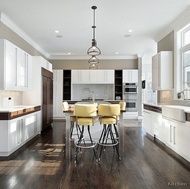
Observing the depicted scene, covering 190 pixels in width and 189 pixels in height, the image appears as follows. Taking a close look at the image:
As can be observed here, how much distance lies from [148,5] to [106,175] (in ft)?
11.5

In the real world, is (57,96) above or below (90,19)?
below

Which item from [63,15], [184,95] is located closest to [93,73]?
[63,15]

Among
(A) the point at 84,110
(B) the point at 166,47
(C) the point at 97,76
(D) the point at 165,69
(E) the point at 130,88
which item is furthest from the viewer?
(C) the point at 97,76

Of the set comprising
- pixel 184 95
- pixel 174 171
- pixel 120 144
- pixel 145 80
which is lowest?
pixel 174 171

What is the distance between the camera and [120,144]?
3.58 meters

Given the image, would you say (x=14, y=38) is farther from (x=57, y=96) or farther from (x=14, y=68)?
→ (x=57, y=96)

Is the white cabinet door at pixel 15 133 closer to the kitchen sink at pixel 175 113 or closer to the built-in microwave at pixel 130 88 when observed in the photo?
the kitchen sink at pixel 175 113

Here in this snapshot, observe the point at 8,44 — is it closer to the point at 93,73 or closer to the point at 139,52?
the point at 93,73

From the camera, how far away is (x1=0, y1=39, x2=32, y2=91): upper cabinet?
3727 mm

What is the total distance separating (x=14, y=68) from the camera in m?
4.20

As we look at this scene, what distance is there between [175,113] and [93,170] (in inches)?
76.6

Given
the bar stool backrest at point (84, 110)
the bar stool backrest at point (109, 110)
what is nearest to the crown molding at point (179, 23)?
the bar stool backrest at point (109, 110)

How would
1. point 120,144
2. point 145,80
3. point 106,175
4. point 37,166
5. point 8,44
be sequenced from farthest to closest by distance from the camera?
point 145,80
point 8,44
point 120,144
point 37,166
point 106,175

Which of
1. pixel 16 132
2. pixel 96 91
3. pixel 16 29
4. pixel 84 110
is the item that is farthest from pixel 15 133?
pixel 96 91
